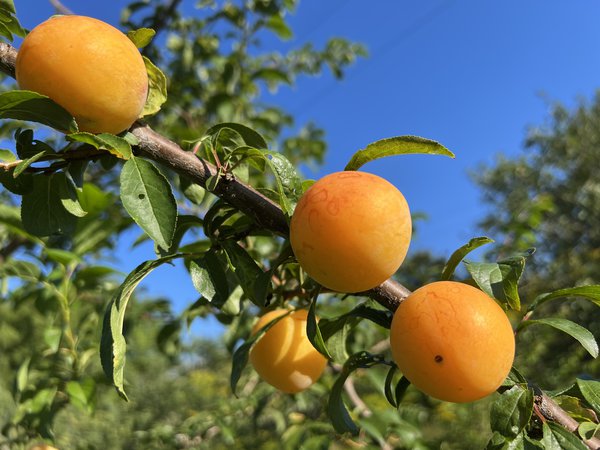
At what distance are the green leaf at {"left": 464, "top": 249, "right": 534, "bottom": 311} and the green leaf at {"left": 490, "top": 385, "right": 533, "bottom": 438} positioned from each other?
110 millimetres

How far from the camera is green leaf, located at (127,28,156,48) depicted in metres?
0.65

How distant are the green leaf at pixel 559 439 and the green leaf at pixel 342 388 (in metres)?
0.22

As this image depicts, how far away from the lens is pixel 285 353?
2.76 feet

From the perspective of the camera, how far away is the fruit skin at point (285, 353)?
33.1 inches

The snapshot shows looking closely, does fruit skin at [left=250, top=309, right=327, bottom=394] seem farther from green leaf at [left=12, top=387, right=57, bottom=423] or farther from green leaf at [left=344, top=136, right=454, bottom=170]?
green leaf at [left=12, top=387, right=57, bottom=423]

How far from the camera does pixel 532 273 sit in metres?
9.80

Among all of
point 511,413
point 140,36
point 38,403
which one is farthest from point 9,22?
point 38,403

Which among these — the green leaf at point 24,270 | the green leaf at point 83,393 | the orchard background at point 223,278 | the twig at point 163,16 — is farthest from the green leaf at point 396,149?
the twig at point 163,16

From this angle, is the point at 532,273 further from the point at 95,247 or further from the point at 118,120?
the point at 118,120

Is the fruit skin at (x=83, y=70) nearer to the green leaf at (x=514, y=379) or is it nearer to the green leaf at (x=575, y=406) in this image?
the green leaf at (x=514, y=379)

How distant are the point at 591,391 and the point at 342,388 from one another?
13.0 inches

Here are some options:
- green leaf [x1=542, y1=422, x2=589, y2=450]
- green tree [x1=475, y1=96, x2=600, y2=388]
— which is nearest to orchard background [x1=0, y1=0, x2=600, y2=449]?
green leaf [x1=542, y1=422, x2=589, y2=450]

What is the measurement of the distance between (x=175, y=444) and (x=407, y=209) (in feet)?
5.50

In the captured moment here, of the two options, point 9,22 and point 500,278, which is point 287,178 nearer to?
point 500,278
